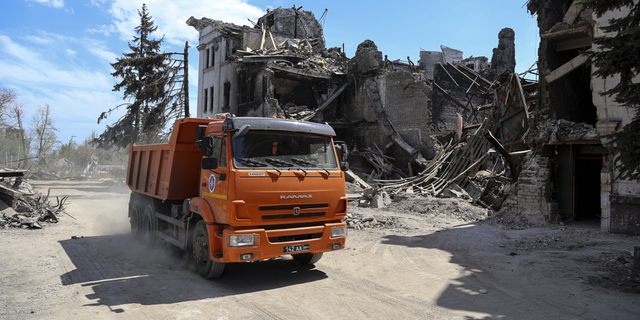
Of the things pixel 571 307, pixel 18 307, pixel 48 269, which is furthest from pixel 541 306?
pixel 48 269

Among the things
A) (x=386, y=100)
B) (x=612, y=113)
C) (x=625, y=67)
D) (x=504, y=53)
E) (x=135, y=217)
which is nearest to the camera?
(x=625, y=67)

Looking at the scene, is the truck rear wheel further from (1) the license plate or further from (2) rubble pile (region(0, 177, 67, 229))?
(1) the license plate

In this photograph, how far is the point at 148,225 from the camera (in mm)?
8805

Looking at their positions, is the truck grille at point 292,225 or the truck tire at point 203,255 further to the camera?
the truck tire at point 203,255

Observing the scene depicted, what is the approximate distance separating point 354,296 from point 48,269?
17.4 feet

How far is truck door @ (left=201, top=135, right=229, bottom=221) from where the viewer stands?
5777 millimetres

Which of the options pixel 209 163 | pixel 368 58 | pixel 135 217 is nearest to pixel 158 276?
pixel 209 163

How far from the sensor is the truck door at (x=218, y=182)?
5.78 metres

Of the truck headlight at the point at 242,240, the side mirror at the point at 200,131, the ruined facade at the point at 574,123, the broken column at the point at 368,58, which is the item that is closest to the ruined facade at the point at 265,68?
the broken column at the point at 368,58

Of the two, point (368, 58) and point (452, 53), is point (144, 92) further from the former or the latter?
point (452, 53)

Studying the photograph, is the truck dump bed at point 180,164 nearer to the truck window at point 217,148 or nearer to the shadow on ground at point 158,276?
the truck window at point 217,148

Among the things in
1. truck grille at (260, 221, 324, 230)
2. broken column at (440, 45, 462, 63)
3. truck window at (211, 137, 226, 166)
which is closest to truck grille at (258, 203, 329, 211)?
truck grille at (260, 221, 324, 230)

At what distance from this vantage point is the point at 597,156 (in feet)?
37.4

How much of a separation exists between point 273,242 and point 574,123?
10.1m
